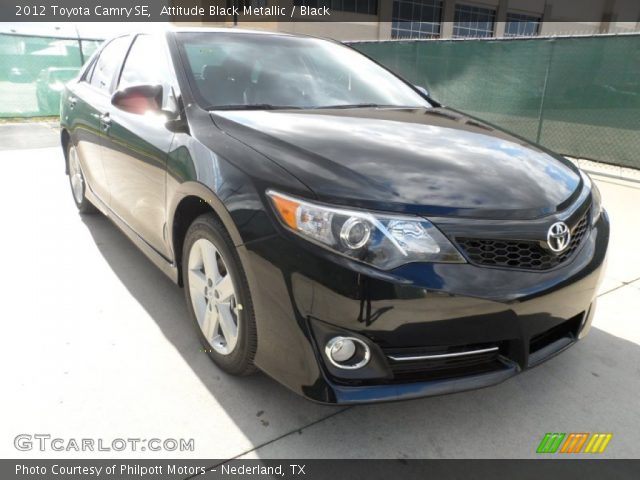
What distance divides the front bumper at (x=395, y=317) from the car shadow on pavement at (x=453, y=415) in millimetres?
301

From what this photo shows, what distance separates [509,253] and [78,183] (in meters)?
3.89

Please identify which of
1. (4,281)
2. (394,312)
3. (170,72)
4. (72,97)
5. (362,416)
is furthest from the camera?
(72,97)

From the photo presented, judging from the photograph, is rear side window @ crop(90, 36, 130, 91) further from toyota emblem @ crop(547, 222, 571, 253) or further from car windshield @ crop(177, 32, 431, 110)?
toyota emblem @ crop(547, 222, 571, 253)

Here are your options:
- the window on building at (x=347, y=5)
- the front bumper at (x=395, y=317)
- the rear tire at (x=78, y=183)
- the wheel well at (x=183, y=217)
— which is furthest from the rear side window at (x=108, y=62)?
the window on building at (x=347, y=5)

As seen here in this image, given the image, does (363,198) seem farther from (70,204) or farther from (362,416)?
(70,204)

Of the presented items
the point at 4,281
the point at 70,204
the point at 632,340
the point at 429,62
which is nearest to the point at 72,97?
the point at 70,204

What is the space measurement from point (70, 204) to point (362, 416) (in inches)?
158

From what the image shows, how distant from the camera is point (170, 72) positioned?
8.87 feet

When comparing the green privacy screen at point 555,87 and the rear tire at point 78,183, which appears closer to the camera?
the rear tire at point 78,183

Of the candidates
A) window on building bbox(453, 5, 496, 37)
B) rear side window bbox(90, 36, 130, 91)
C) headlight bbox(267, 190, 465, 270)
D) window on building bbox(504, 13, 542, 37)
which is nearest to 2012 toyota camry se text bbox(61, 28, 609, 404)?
headlight bbox(267, 190, 465, 270)

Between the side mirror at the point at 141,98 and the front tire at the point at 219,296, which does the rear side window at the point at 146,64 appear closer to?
the side mirror at the point at 141,98

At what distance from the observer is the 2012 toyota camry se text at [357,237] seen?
172 cm

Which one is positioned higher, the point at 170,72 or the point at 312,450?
the point at 170,72

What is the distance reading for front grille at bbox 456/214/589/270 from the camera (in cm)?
176
